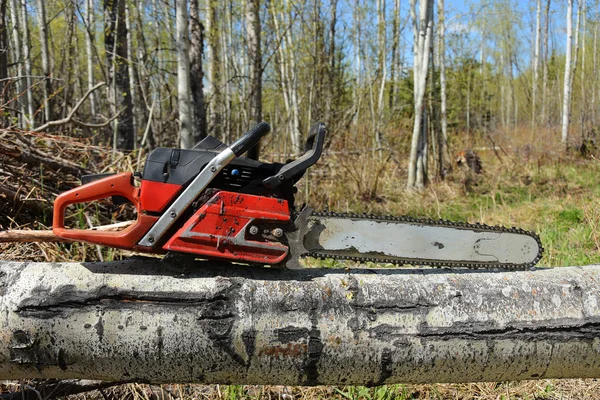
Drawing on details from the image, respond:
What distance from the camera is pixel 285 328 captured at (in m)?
1.31

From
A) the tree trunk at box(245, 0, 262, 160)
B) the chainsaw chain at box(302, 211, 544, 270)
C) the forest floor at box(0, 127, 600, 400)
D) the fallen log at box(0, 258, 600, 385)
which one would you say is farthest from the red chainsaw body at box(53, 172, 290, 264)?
the tree trunk at box(245, 0, 262, 160)

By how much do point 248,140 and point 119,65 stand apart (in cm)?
782

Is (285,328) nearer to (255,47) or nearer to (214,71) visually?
(255,47)

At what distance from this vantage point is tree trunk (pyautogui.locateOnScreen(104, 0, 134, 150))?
24.9 feet

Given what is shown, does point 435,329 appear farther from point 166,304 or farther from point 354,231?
point 166,304

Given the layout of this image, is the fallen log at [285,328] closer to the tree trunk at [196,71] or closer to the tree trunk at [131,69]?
the tree trunk at [196,71]

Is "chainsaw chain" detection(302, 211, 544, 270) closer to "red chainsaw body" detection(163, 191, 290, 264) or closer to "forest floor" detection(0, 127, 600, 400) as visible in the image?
"red chainsaw body" detection(163, 191, 290, 264)

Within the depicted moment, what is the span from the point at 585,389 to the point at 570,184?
5.74m

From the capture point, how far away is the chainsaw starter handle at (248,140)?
4.76 feet

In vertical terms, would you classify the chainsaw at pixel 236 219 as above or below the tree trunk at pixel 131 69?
below

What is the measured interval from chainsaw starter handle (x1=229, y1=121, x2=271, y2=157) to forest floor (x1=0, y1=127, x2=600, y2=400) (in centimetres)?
103

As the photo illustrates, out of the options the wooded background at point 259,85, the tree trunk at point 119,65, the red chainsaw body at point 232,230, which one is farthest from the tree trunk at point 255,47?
the red chainsaw body at point 232,230

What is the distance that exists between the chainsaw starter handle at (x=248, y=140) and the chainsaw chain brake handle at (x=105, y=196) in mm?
374

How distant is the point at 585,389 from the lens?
6.03ft
